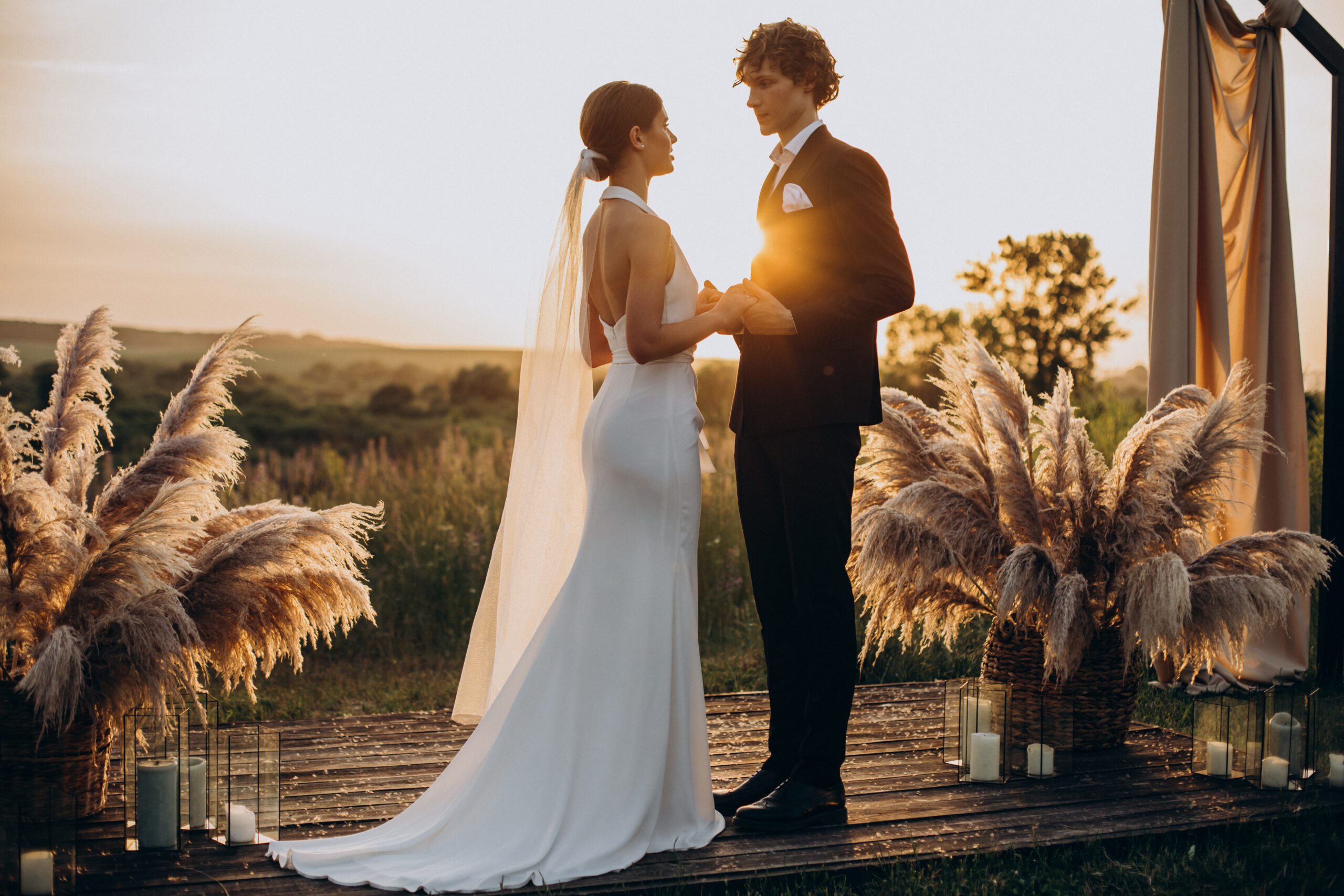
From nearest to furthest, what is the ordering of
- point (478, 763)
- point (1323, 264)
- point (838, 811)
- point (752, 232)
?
point (478, 763) < point (838, 811) < point (752, 232) < point (1323, 264)

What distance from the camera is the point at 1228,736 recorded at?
3156 mm

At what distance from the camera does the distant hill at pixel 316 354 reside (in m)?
16.6

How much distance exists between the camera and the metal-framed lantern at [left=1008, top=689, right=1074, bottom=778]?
3.23 m

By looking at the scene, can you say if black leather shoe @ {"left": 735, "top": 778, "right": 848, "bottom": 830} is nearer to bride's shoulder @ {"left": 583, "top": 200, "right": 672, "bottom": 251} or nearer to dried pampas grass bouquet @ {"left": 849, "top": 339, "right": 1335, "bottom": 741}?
dried pampas grass bouquet @ {"left": 849, "top": 339, "right": 1335, "bottom": 741}

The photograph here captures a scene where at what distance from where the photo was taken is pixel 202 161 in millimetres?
8562

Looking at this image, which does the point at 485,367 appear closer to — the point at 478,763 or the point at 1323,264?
the point at 1323,264

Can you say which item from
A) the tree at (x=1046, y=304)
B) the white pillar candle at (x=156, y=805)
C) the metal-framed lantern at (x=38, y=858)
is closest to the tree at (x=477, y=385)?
the tree at (x=1046, y=304)

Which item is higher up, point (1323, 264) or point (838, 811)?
point (1323, 264)

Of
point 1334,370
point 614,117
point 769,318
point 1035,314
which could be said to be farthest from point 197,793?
point 1035,314

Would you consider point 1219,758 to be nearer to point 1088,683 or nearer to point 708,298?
point 1088,683

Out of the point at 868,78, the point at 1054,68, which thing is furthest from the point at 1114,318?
the point at 868,78

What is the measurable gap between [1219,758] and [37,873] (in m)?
3.41

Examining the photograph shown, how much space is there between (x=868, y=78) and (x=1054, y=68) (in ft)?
10.0

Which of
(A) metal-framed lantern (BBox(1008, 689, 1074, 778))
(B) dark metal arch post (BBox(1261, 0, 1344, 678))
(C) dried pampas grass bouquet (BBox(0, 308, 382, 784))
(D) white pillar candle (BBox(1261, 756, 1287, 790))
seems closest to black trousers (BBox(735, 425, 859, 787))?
(A) metal-framed lantern (BBox(1008, 689, 1074, 778))
